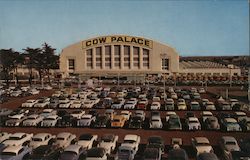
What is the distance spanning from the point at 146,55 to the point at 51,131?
6470cm

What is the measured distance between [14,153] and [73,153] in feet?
12.7

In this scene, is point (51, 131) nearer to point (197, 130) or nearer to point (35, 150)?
point (35, 150)

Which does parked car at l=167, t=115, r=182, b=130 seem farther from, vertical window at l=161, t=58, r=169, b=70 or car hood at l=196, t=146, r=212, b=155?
vertical window at l=161, t=58, r=169, b=70

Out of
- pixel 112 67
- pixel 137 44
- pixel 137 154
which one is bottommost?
pixel 137 154

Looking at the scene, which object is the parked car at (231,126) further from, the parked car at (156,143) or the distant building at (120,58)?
the distant building at (120,58)

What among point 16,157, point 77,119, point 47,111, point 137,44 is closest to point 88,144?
point 16,157

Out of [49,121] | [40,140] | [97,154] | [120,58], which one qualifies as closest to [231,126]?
[97,154]

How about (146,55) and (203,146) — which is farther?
(146,55)

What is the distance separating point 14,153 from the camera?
771 inches

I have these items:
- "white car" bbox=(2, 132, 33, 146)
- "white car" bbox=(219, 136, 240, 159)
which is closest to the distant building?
"white car" bbox=(2, 132, 33, 146)

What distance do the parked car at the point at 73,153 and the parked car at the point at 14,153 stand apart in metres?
2.77

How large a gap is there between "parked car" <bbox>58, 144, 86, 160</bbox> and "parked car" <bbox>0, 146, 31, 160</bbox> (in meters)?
2.77

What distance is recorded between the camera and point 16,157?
1941cm

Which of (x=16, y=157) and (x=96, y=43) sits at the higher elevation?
(x=96, y=43)
